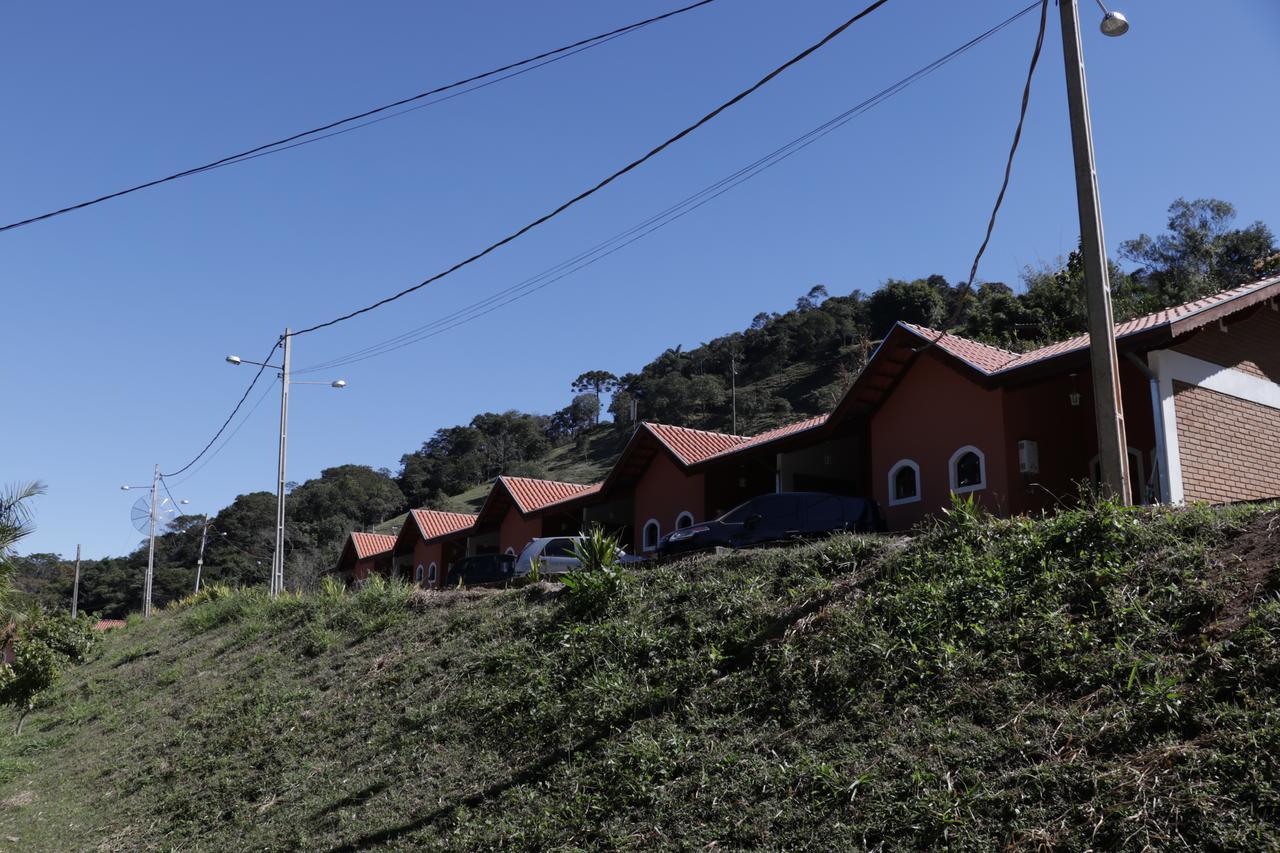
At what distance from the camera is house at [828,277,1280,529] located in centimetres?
1634

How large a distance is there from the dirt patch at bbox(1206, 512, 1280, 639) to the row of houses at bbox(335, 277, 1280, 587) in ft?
22.3

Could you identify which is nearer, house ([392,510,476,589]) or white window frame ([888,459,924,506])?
white window frame ([888,459,924,506])

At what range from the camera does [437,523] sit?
4072 cm

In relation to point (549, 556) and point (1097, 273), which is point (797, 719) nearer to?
point (1097, 273)

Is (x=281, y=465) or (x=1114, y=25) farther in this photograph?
(x=281, y=465)

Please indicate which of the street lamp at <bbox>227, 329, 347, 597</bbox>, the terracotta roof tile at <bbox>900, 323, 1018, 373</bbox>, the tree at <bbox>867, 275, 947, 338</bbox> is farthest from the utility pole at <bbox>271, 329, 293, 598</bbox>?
the tree at <bbox>867, 275, 947, 338</bbox>

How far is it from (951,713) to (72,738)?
17.1 meters

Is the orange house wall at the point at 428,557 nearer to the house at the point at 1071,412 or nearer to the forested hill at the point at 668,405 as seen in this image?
the forested hill at the point at 668,405

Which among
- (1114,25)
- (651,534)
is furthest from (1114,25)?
(651,534)

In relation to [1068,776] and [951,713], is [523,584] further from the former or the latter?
[1068,776]

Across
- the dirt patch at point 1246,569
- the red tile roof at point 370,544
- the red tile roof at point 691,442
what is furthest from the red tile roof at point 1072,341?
the red tile roof at point 370,544

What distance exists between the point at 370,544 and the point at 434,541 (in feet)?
28.4

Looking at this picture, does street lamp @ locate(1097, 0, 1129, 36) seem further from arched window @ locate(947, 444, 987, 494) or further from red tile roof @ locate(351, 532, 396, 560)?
red tile roof @ locate(351, 532, 396, 560)

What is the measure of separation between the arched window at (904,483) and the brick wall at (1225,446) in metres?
4.97
